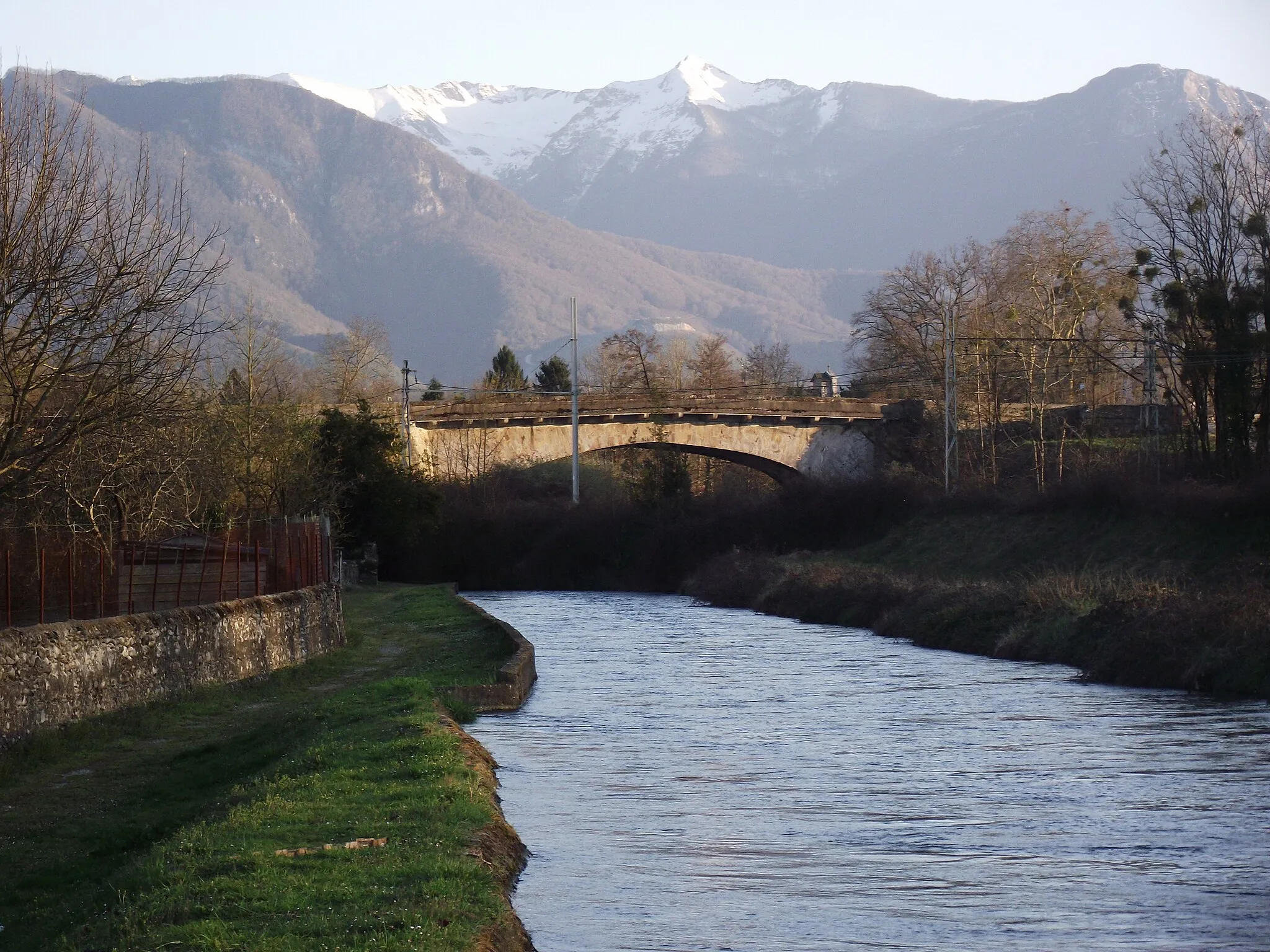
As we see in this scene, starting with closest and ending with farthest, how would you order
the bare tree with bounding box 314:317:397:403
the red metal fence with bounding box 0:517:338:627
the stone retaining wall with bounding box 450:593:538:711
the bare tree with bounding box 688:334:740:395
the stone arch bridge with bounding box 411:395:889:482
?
the stone retaining wall with bounding box 450:593:538:711 < the red metal fence with bounding box 0:517:338:627 < the stone arch bridge with bounding box 411:395:889:482 < the bare tree with bounding box 314:317:397:403 < the bare tree with bounding box 688:334:740:395

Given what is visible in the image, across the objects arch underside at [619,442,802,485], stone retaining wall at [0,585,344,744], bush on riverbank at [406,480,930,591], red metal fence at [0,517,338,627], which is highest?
arch underside at [619,442,802,485]

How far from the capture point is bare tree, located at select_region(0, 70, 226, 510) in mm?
19781

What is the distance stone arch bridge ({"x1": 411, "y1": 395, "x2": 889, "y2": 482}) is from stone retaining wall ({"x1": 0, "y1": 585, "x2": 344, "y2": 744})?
48068 millimetres

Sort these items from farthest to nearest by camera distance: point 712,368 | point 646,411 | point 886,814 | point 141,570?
point 712,368 < point 646,411 < point 141,570 < point 886,814

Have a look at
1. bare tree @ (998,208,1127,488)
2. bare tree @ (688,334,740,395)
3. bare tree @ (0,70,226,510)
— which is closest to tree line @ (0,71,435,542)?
bare tree @ (0,70,226,510)

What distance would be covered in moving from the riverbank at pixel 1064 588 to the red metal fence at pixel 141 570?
48.1ft

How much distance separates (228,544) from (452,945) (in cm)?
2429

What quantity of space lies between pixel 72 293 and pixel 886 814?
43.4 ft

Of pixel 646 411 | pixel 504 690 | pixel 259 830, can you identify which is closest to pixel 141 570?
pixel 504 690

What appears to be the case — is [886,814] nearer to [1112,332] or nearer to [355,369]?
[1112,332]

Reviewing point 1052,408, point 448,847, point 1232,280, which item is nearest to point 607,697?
point 448,847

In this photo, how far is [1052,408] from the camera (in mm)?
69188

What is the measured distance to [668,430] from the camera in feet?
255

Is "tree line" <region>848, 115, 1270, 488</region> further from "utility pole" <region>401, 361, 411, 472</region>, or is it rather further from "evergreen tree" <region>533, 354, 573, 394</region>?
"utility pole" <region>401, 361, 411, 472</region>
